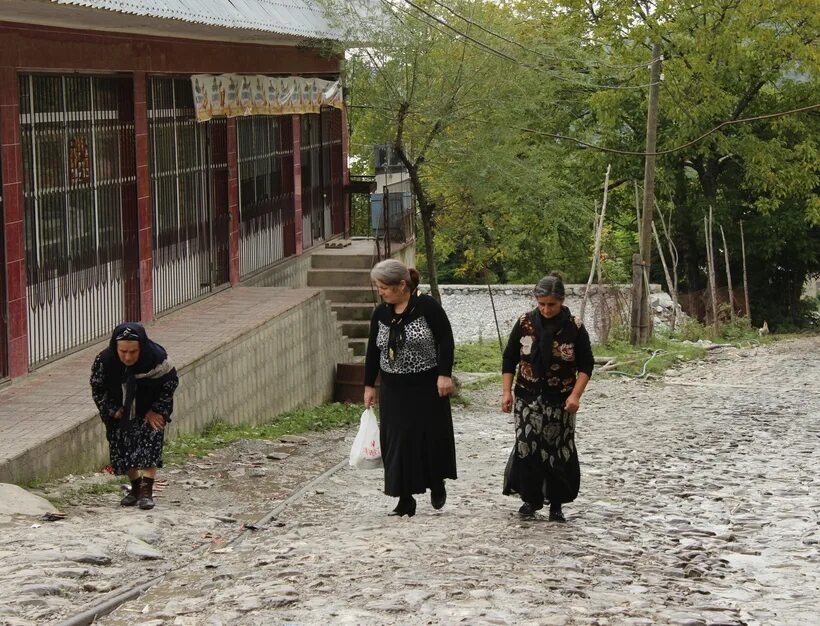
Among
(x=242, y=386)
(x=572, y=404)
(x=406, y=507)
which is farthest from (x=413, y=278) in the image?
(x=242, y=386)

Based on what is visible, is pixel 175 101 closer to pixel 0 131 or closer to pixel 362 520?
pixel 0 131

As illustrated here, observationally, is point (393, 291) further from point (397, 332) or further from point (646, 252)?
point (646, 252)

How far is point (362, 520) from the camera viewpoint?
8.59 metres

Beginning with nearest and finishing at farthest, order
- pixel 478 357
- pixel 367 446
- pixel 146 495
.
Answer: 1. pixel 367 446
2. pixel 146 495
3. pixel 478 357

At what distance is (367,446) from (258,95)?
11.2 metres

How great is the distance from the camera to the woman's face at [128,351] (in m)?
8.38

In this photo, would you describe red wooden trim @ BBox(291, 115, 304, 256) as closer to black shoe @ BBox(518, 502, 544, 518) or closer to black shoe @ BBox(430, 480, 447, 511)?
black shoe @ BBox(430, 480, 447, 511)

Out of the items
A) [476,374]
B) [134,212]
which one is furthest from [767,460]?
[476,374]

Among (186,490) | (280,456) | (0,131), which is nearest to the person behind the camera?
(186,490)

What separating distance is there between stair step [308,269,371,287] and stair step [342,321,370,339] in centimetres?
111

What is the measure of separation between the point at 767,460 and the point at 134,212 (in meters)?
7.33

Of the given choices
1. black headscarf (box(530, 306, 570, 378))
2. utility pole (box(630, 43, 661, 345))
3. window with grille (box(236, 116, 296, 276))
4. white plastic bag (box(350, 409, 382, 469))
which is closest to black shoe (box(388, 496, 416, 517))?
white plastic bag (box(350, 409, 382, 469))

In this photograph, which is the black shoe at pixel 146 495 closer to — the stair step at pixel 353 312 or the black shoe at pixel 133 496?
the black shoe at pixel 133 496

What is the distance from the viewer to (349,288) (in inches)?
835
